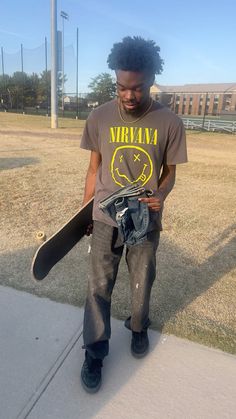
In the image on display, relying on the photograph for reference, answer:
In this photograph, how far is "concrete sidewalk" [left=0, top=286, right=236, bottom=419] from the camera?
189cm

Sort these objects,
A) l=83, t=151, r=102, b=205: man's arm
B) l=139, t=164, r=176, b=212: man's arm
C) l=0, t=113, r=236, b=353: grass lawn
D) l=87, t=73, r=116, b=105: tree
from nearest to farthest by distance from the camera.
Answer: l=139, t=164, r=176, b=212: man's arm < l=83, t=151, r=102, b=205: man's arm < l=0, t=113, r=236, b=353: grass lawn < l=87, t=73, r=116, b=105: tree

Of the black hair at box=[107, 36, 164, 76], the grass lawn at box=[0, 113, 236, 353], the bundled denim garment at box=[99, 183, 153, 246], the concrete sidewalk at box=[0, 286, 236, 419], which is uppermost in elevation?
the black hair at box=[107, 36, 164, 76]

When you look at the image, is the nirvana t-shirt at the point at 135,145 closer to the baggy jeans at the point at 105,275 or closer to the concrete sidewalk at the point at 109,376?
the baggy jeans at the point at 105,275

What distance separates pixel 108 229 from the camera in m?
2.10

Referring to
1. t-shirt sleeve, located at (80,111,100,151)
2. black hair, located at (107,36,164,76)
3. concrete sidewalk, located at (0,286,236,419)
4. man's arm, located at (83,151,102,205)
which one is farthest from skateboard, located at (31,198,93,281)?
black hair, located at (107,36,164,76)

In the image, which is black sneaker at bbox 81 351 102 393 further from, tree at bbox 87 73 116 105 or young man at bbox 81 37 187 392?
tree at bbox 87 73 116 105

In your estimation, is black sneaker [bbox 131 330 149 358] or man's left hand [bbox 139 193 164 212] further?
black sneaker [bbox 131 330 149 358]

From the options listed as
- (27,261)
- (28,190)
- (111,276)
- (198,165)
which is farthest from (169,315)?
(198,165)

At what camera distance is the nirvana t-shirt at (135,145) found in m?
1.97

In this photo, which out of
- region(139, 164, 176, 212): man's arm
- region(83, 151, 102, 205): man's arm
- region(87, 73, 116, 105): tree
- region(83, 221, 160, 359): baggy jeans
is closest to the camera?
region(139, 164, 176, 212): man's arm

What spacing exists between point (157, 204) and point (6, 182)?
4987 millimetres

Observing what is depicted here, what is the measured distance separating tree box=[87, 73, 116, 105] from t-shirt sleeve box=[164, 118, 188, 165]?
110ft

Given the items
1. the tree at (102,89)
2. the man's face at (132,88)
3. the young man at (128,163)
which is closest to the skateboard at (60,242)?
the young man at (128,163)

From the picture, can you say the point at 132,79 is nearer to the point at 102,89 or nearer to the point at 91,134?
the point at 91,134
